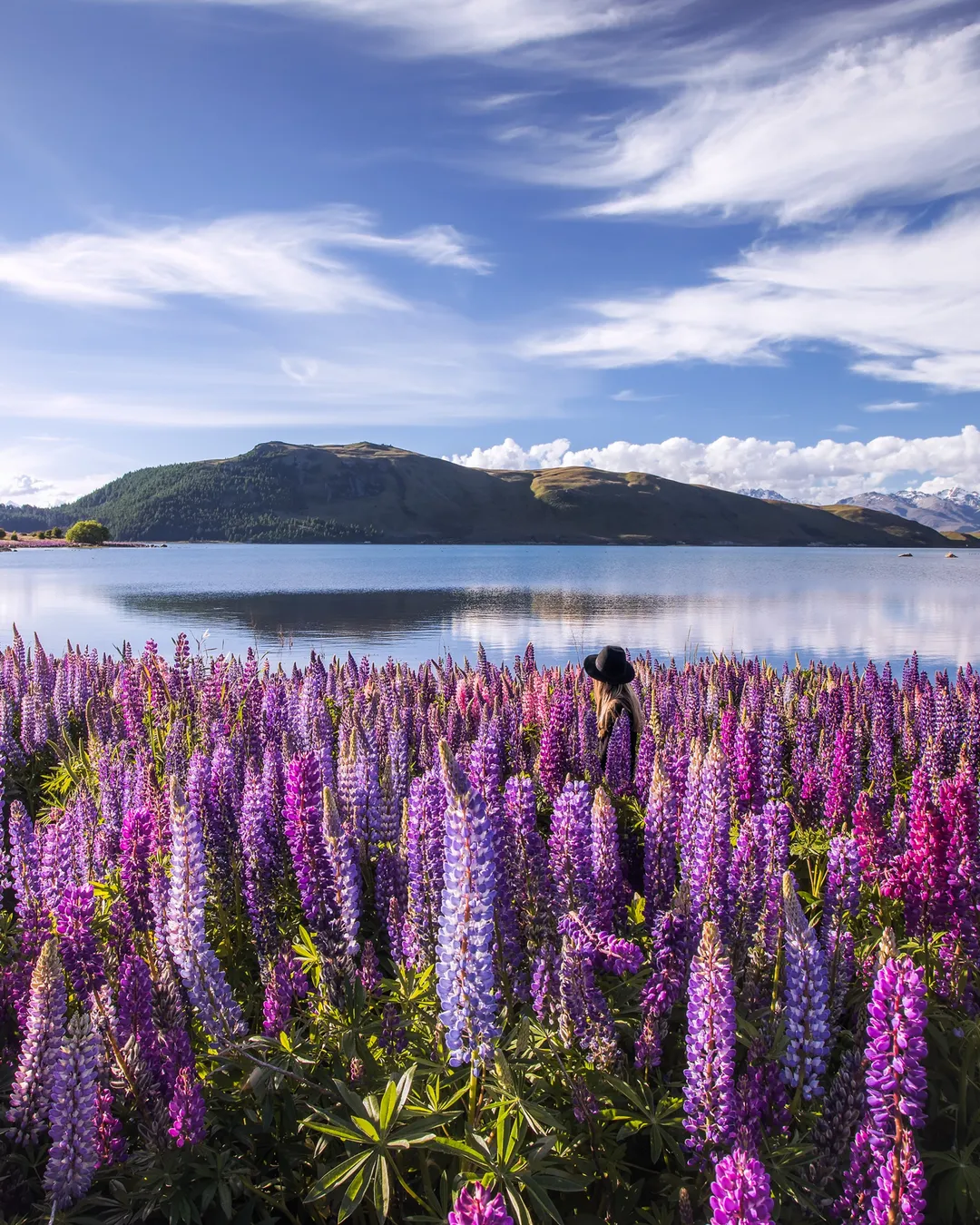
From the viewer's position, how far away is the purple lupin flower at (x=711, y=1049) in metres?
2.41

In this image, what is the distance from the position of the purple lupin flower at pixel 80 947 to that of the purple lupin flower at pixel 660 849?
8.28 ft

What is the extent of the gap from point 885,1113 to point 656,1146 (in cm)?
83

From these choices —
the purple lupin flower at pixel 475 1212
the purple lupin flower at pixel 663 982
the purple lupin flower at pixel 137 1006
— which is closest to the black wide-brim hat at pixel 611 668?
the purple lupin flower at pixel 663 982

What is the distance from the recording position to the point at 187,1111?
8.55 ft

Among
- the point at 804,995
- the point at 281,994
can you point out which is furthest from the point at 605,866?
the point at 281,994

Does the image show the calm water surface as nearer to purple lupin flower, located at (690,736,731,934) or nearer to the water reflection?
the water reflection

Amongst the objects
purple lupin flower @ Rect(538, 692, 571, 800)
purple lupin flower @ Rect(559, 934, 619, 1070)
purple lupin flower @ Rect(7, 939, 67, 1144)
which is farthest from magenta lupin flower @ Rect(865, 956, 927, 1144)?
purple lupin flower @ Rect(538, 692, 571, 800)

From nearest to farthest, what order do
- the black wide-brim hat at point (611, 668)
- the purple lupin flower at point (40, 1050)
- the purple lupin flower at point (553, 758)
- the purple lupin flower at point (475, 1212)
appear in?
1. the purple lupin flower at point (475, 1212)
2. the purple lupin flower at point (40, 1050)
3. the purple lupin flower at point (553, 758)
4. the black wide-brim hat at point (611, 668)

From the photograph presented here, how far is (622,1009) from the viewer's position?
11.6ft

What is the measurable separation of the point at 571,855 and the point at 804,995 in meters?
1.13

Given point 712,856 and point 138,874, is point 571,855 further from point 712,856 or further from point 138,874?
point 138,874

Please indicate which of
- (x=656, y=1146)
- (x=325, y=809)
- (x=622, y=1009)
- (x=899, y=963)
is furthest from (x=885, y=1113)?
(x=325, y=809)

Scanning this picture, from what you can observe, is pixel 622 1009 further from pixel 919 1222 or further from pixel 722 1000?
pixel 919 1222

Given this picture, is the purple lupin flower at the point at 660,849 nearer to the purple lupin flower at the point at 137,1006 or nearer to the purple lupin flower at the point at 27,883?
the purple lupin flower at the point at 137,1006
